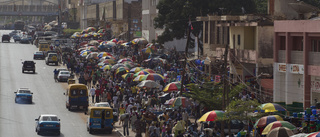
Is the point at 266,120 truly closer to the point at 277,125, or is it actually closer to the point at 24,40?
the point at 277,125

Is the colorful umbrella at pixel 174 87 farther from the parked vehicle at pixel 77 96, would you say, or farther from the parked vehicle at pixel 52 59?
the parked vehicle at pixel 52 59

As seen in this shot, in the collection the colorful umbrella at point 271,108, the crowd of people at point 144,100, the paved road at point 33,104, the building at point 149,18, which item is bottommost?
the paved road at point 33,104

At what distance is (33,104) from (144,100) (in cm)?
1048

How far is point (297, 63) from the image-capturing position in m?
38.0

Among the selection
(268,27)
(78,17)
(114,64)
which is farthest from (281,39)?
(78,17)

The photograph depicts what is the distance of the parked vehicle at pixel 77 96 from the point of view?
156ft

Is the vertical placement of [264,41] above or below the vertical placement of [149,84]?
above

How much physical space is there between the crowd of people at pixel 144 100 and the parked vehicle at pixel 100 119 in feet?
2.68

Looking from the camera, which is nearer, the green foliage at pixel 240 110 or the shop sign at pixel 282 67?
the green foliage at pixel 240 110

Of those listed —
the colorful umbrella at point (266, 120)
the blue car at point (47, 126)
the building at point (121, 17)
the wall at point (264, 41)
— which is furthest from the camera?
the building at point (121, 17)

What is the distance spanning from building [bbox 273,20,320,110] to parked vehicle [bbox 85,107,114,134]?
10.0 meters

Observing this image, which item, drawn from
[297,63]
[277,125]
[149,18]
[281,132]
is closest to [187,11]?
[149,18]

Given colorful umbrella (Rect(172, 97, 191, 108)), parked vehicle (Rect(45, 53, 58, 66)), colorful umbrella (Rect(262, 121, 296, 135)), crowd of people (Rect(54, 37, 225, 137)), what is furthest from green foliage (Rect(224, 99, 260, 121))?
parked vehicle (Rect(45, 53, 58, 66))

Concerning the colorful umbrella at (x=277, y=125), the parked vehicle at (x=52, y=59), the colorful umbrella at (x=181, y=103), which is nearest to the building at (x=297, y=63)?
the colorful umbrella at (x=181, y=103)
